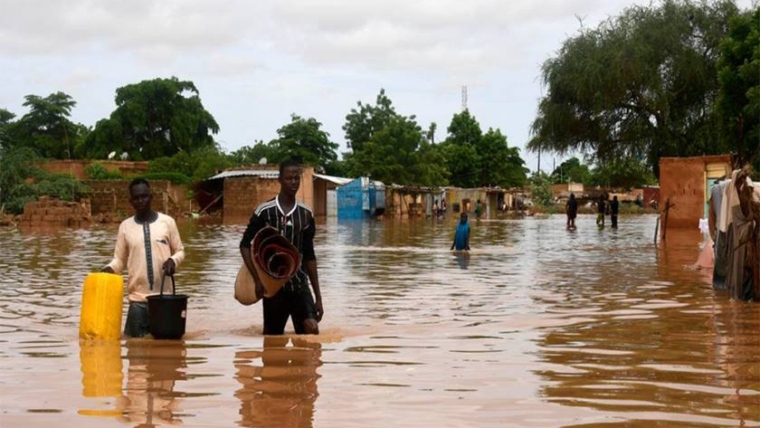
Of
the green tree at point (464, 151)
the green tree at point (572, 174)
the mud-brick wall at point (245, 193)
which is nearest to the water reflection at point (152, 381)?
the mud-brick wall at point (245, 193)

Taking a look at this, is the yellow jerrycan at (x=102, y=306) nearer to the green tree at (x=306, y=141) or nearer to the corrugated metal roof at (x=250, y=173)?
the corrugated metal roof at (x=250, y=173)

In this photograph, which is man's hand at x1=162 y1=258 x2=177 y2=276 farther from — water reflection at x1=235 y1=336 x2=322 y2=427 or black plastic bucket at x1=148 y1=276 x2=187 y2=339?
water reflection at x1=235 y1=336 x2=322 y2=427

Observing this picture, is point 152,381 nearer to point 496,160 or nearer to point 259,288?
point 259,288

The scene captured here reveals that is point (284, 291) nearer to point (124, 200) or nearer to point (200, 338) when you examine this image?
point (200, 338)

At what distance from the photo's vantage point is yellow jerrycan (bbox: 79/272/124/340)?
303 inches

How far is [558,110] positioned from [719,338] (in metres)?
29.8

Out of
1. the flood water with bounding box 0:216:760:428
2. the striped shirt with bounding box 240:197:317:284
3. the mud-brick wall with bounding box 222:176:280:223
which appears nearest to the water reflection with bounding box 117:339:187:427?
the flood water with bounding box 0:216:760:428

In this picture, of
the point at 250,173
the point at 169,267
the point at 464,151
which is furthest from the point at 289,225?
the point at 464,151

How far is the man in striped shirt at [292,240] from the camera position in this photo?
301 inches

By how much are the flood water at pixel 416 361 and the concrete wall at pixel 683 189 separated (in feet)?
43.8

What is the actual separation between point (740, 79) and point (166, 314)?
79.0ft

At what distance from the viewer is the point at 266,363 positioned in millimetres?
6879

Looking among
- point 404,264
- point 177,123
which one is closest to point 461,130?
point 177,123

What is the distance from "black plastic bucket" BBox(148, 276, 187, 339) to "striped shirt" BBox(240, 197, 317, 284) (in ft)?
2.09
